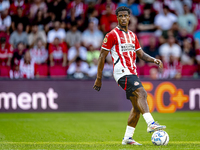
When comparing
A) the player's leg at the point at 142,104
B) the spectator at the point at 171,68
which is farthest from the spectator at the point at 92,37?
the player's leg at the point at 142,104

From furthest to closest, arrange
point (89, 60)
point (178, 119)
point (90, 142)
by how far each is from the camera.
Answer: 1. point (89, 60)
2. point (178, 119)
3. point (90, 142)

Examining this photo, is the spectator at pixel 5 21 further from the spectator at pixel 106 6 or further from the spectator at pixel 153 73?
the spectator at pixel 153 73

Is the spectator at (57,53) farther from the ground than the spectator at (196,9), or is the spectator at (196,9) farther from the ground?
the spectator at (196,9)

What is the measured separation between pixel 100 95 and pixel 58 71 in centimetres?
196

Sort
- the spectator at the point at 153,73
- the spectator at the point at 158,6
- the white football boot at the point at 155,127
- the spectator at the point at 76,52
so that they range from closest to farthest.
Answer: the white football boot at the point at 155,127, the spectator at the point at 153,73, the spectator at the point at 76,52, the spectator at the point at 158,6

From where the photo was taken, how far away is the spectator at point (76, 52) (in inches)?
573

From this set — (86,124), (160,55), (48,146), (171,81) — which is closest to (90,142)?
(48,146)

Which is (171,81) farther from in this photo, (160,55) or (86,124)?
(86,124)

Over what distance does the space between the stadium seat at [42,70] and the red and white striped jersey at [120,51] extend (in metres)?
7.85

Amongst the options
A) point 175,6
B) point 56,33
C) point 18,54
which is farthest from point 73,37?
point 175,6

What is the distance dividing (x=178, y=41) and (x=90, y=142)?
32.6 feet

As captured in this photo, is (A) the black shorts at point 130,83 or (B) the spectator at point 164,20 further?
(B) the spectator at point 164,20

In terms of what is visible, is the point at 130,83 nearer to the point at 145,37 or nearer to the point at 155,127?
the point at 155,127

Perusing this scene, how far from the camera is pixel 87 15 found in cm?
1625
